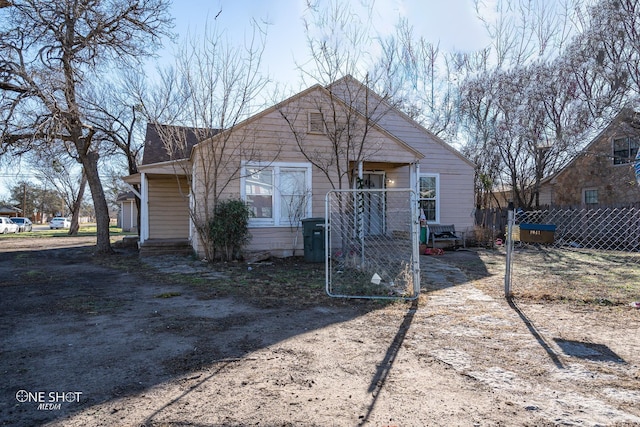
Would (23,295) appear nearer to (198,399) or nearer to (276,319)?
(276,319)

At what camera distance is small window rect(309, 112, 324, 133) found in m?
10.6

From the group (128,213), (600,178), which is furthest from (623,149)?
(128,213)

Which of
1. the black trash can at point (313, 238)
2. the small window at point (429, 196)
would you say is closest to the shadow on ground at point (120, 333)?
the black trash can at point (313, 238)

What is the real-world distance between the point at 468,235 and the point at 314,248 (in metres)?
6.84

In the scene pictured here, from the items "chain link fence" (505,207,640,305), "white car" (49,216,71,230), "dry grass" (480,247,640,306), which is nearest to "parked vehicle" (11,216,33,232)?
"white car" (49,216,71,230)

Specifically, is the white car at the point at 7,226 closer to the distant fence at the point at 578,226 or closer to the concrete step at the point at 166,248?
the concrete step at the point at 166,248

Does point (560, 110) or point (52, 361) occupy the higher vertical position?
point (560, 110)

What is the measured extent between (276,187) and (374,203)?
3.65 m

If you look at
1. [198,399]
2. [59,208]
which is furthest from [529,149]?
[59,208]

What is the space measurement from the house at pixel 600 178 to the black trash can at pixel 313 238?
11710mm

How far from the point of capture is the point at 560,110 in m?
15.0

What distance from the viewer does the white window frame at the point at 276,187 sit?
10305 mm

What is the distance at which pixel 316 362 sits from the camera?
11.4ft

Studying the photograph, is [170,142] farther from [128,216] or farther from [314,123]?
[128,216]
